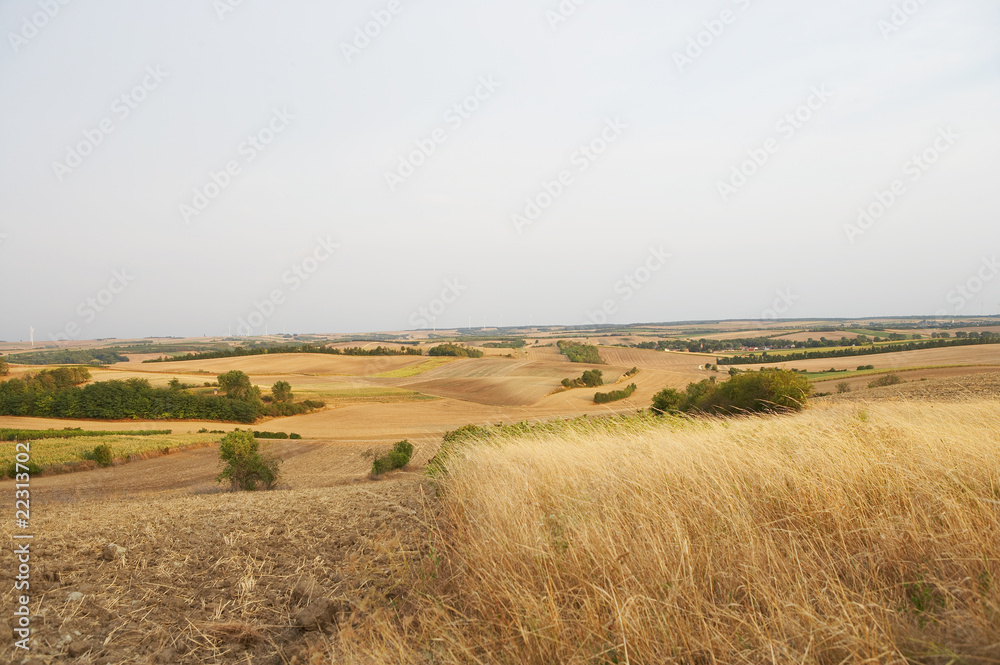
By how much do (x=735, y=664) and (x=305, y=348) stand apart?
285 feet

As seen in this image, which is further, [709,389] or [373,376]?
[373,376]

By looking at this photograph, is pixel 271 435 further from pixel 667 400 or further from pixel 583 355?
pixel 583 355

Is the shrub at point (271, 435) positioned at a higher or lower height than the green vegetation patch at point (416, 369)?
lower

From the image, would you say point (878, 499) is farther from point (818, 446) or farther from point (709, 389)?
point (709, 389)

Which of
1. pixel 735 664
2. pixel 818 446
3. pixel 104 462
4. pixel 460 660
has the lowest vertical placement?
pixel 104 462

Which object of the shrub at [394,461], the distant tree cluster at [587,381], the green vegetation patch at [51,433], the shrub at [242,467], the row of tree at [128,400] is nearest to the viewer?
the shrub at [242,467]

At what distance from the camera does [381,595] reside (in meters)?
4.00

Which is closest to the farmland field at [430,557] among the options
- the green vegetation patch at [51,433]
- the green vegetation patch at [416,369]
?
the green vegetation patch at [51,433]

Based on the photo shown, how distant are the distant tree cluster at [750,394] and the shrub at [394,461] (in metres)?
12.6

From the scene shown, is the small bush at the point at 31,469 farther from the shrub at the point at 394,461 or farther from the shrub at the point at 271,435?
the shrub at the point at 271,435

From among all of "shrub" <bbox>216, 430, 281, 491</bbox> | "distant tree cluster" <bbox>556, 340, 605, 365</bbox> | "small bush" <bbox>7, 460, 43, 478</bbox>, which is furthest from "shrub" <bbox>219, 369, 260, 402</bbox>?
"distant tree cluster" <bbox>556, 340, 605, 365</bbox>

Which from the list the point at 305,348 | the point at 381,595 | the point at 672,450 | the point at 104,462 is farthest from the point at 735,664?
the point at 305,348

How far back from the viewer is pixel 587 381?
63469 mm

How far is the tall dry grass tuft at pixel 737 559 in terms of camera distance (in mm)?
2547
